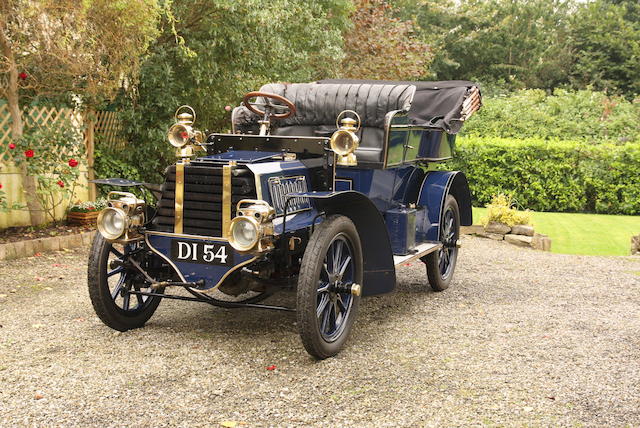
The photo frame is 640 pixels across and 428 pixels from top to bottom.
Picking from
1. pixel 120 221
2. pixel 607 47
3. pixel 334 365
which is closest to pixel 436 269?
pixel 334 365

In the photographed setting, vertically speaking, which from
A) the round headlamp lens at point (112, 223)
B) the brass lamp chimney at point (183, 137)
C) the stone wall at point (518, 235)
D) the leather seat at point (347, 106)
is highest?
the leather seat at point (347, 106)

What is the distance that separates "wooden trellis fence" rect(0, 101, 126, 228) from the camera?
8.12 meters

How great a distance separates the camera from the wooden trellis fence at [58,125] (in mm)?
8117

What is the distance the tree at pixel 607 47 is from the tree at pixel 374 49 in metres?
10.4

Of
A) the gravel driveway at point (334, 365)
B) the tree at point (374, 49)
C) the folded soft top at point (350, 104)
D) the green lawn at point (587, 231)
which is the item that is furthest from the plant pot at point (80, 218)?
the tree at point (374, 49)

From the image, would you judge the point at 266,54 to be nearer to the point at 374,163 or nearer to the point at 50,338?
the point at 374,163

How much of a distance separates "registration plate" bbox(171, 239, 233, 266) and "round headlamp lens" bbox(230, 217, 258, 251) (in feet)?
0.70

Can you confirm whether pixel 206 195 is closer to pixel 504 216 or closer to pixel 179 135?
pixel 179 135

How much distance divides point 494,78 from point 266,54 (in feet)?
57.2

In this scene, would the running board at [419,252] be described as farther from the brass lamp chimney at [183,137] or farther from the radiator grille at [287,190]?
the brass lamp chimney at [183,137]

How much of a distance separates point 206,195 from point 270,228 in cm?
57

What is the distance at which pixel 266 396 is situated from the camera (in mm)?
3707

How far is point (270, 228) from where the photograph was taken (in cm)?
409

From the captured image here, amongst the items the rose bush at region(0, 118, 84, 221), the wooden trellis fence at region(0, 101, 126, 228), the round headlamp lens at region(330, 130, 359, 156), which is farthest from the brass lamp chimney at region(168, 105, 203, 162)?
the wooden trellis fence at region(0, 101, 126, 228)
